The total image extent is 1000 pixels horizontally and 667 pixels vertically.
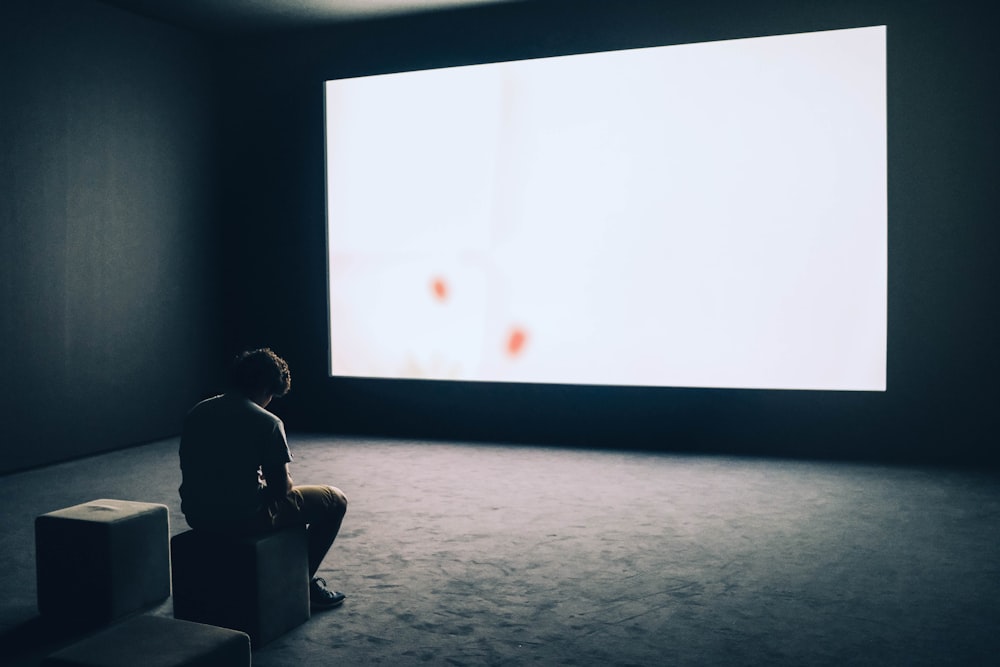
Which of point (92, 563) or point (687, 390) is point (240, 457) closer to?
point (92, 563)

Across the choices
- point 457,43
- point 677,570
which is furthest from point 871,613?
point 457,43

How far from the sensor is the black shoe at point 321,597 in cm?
A: 297

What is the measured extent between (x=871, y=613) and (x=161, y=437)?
525 cm

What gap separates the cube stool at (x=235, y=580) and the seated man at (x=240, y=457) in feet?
0.18

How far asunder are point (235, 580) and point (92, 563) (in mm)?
624

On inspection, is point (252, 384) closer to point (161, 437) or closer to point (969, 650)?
point (969, 650)

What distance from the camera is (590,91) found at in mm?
5844

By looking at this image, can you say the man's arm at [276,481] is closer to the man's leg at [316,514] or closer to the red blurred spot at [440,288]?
the man's leg at [316,514]

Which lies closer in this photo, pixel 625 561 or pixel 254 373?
pixel 254 373

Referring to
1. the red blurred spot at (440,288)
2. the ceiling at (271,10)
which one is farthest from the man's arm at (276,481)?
the ceiling at (271,10)

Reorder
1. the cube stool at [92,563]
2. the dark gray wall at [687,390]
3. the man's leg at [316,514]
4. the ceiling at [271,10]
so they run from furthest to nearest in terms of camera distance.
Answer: the ceiling at [271,10]
the dark gray wall at [687,390]
the cube stool at [92,563]
the man's leg at [316,514]

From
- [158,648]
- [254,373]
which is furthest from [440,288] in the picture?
Answer: [158,648]

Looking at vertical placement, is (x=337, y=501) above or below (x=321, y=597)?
above

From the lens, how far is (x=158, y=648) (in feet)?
6.53
